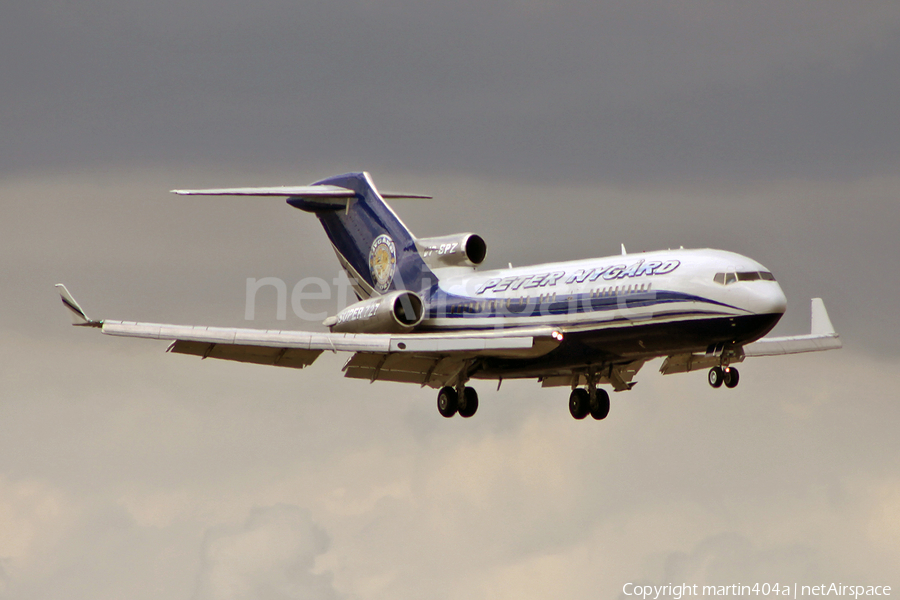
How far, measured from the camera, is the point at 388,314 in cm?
4694

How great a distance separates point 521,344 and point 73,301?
42.4ft

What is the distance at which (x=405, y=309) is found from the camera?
47.4 meters

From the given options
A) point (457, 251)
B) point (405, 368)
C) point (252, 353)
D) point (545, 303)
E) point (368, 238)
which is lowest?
point (252, 353)

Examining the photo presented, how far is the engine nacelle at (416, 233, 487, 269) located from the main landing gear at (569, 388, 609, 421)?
569cm

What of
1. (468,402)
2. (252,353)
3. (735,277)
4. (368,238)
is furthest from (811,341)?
(252,353)

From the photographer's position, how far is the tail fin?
5072 cm

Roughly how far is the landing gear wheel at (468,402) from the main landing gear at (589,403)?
119 inches

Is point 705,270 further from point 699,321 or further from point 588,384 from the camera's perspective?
point 588,384

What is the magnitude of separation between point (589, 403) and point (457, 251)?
6800mm

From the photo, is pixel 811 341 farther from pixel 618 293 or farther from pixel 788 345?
pixel 618 293

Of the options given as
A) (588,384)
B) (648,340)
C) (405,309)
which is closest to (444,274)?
(405,309)

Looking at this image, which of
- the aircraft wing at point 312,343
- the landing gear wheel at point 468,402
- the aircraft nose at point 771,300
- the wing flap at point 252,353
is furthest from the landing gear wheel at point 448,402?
the aircraft nose at point 771,300

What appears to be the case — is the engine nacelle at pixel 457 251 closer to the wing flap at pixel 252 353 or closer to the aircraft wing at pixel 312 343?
the aircraft wing at pixel 312 343

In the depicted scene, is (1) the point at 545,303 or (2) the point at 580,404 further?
(2) the point at 580,404
